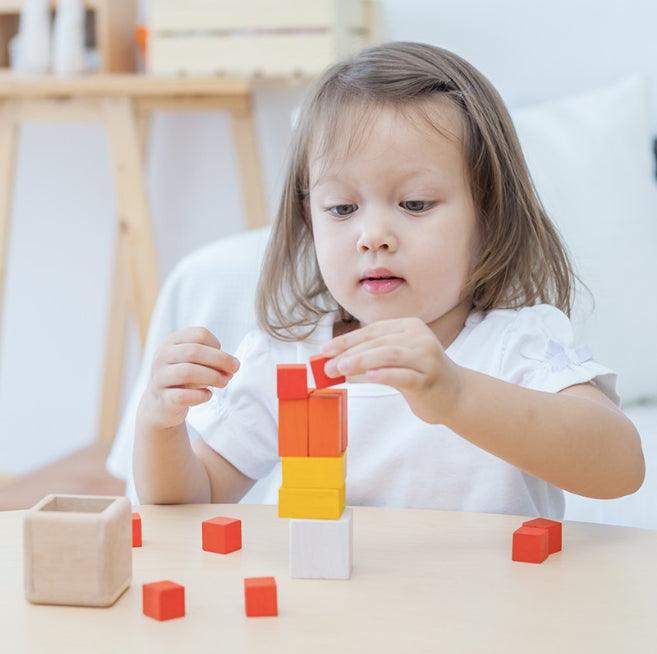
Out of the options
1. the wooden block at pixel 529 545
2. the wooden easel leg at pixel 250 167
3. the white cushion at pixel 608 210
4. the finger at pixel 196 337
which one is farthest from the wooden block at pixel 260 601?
the wooden easel leg at pixel 250 167

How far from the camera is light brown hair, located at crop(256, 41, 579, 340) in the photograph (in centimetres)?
115

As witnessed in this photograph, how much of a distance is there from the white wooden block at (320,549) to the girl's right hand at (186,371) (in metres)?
0.21

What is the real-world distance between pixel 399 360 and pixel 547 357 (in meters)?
0.36

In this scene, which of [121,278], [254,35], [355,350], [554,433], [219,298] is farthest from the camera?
[121,278]

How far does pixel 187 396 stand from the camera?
3.16 ft

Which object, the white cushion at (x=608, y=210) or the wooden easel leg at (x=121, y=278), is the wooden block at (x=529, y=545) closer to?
the white cushion at (x=608, y=210)

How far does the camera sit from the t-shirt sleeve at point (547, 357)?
1.05m

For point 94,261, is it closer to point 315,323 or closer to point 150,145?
point 150,145

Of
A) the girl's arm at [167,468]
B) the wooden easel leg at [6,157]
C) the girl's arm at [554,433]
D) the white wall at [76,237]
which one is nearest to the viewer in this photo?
the girl's arm at [554,433]

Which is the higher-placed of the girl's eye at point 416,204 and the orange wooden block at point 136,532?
the girl's eye at point 416,204

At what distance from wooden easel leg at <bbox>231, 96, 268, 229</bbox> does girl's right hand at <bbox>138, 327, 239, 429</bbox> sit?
1.79 meters

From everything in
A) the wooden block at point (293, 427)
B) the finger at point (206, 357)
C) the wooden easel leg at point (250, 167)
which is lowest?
the wooden block at point (293, 427)

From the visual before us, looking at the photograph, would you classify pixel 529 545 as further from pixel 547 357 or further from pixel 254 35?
pixel 254 35

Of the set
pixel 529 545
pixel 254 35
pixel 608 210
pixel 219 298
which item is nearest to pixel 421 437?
pixel 529 545
